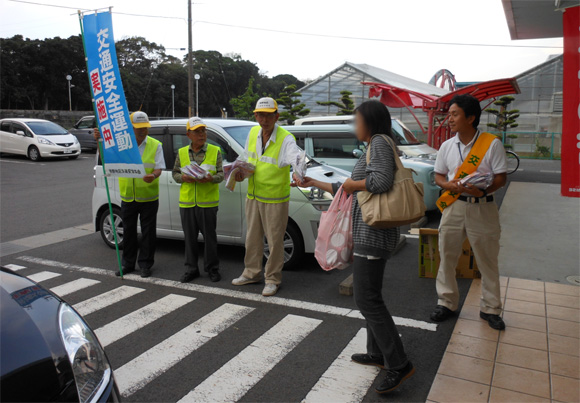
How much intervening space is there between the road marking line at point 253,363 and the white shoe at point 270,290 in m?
0.58

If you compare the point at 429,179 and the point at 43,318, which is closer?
the point at 43,318

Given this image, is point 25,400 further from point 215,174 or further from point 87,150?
point 87,150

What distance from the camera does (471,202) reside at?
4.13m

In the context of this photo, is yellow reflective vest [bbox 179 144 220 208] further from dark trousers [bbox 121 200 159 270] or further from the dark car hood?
the dark car hood

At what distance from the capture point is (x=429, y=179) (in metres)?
8.88

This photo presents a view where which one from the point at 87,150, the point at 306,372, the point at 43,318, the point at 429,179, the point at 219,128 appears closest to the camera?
the point at 43,318

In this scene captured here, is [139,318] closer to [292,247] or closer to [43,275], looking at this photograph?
[292,247]

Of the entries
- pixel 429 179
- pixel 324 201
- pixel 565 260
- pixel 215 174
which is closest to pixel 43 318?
pixel 215 174

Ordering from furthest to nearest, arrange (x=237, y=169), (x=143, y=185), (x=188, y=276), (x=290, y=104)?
1. (x=290, y=104)
2. (x=143, y=185)
3. (x=188, y=276)
4. (x=237, y=169)

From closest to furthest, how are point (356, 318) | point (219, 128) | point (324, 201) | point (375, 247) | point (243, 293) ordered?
point (375, 247) < point (356, 318) < point (243, 293) < point (324, 201) < point (219, 128)

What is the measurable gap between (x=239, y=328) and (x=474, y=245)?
2.24m

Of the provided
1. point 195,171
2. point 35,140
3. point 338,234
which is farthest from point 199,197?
point 35,140

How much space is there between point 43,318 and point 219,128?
4184 mm

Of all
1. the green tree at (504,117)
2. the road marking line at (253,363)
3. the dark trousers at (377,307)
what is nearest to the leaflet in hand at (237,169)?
the road marking line at (253,363)
